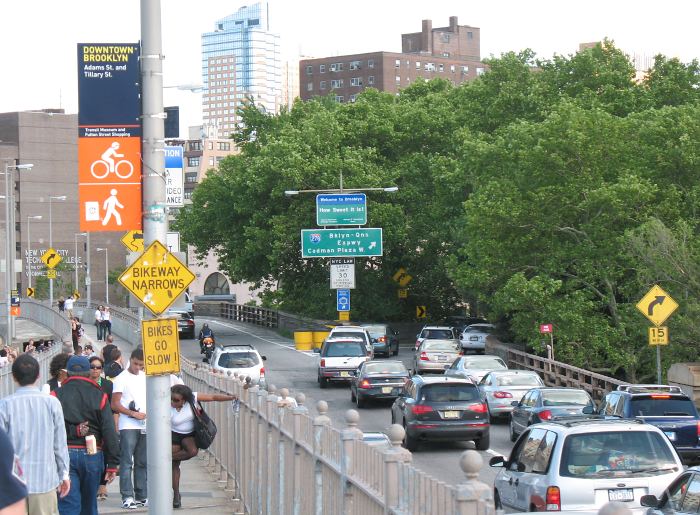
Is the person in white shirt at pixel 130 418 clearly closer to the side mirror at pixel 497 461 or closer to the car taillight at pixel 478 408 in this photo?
the side mirror at pixel 497 461

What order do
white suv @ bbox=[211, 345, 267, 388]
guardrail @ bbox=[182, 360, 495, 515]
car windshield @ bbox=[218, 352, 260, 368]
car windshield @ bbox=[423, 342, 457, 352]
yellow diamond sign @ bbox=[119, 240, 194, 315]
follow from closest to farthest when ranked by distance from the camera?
guardrail @ bbox=[182, 360, 495, 515], yellow diamond sign @ bbox=[119, 240, 194, 315], white suv @ bbox=[211, 345, 267, 388], car windshield @ bbox=[218, 352, 260, 368], car windshield @ bbox=[423, 342, 457, 352]

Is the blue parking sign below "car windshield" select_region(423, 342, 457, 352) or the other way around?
the other way around

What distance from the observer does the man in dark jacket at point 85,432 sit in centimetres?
1238

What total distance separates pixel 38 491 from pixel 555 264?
39.1 metres

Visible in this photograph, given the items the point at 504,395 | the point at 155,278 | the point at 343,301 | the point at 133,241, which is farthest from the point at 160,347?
the point at 343,301

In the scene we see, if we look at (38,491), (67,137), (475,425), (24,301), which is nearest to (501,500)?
(38,491)

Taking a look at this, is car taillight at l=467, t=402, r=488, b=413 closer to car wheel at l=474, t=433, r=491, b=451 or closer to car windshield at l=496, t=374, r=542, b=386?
A: car wheel at l=474, t=433, r=491, b=451

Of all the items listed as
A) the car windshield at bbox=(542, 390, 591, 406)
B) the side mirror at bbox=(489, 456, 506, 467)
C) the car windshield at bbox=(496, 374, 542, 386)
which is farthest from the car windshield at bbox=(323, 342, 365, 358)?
the side mirror at bbox=(489, 456, 506, 467)

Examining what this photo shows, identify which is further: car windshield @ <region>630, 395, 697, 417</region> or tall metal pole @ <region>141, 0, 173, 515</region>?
car windshield @ <region>630, 395, 697, 417</region>

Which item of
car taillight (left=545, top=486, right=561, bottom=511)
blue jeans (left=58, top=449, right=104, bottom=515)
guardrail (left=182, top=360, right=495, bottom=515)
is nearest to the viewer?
guardrail (left=182, top=360, right=495, bottom=515)

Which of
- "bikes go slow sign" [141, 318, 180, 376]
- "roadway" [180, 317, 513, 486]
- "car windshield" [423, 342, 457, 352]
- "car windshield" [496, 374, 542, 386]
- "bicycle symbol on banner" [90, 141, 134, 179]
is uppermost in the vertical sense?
"bicycle symbol on banner" [90, 141, 134, 179]

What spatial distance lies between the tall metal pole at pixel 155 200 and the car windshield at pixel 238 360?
25.1 m

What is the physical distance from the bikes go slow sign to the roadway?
342 inches

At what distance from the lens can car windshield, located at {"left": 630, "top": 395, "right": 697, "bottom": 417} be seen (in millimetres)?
23266
